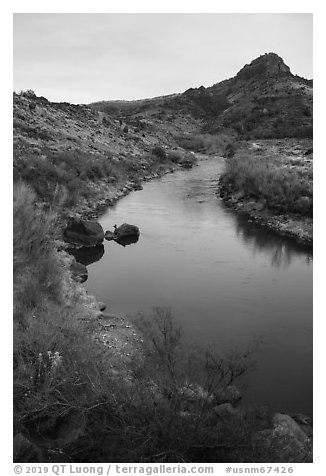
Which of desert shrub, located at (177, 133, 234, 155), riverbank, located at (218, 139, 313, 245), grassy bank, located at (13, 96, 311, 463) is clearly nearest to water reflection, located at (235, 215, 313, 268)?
riverbank, located at (218, 139, 313, 245)

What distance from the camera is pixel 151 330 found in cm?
948

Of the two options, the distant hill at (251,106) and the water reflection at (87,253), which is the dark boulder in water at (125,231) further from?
the distant hill at (251,106)

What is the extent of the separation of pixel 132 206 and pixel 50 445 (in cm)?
1824

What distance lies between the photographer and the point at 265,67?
3386 inches

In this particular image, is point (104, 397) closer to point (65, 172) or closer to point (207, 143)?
point (65, 172)

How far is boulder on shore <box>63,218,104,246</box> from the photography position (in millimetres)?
16594

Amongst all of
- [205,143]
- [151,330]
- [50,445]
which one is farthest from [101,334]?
[205,143]

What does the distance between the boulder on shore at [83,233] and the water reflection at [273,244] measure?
6.34 m

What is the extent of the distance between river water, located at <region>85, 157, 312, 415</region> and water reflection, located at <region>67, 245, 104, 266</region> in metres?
0.30

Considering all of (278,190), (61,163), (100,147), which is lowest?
(278,190)

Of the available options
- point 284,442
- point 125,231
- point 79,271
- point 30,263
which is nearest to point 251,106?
point 125,231

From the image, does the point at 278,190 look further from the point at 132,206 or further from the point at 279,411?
the point at 279,411

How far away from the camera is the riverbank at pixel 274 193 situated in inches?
773

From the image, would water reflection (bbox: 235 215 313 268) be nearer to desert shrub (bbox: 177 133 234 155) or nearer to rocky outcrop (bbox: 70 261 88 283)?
rocky outcrop (bbox: 70 261 88 283)
